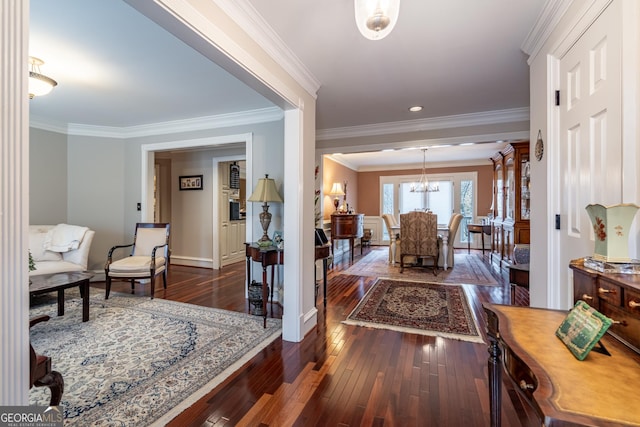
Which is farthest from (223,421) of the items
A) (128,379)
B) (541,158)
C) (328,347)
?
(541,158)

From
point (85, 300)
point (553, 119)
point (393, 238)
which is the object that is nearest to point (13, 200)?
point (553, 119)

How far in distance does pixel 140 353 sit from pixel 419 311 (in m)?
2.66

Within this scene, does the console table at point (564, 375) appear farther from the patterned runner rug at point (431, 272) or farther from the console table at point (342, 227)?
the console table at point (342, 227)

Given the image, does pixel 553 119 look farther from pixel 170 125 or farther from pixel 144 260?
pixel 170 125

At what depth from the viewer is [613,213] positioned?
1021 millimetres

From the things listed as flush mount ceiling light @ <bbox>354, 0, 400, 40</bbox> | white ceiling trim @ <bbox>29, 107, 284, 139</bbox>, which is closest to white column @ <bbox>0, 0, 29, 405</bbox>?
flush mount ceiling light @ <bbox>354, 0, 400, 40</bbox>

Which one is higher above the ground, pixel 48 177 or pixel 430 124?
pixel 430 124

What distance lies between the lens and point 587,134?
4.65ft

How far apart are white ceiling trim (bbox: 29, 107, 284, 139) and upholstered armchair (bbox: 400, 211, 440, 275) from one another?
2.87m

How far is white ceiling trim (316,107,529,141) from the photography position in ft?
12.1

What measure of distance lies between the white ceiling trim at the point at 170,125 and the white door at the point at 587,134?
280cm

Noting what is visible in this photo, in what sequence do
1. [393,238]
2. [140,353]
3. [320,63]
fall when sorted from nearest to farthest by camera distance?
[140,353]
[320,63]
[393,238]

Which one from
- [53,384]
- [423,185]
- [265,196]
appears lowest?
[53,384]

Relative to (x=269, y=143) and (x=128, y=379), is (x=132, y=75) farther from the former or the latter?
(x=128, y=379)
